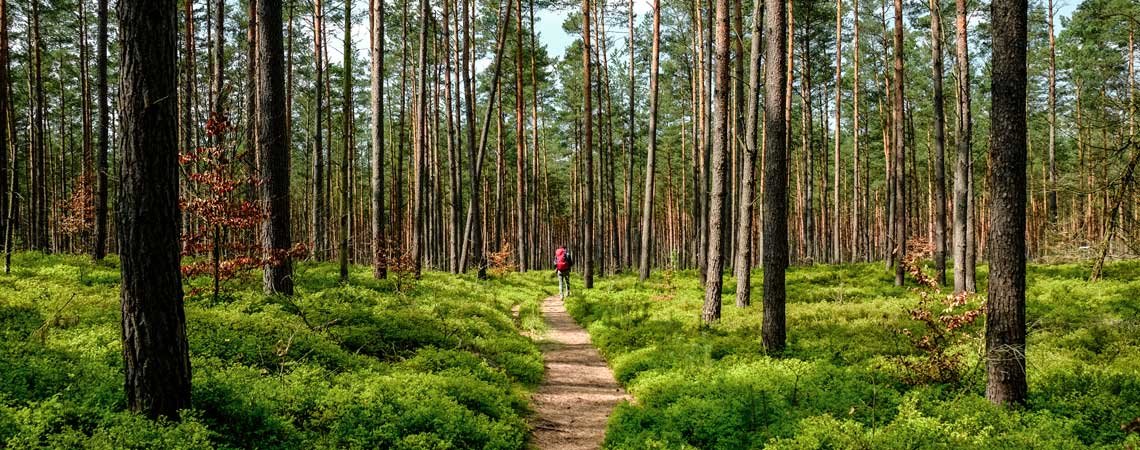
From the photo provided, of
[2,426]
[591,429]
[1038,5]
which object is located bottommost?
[591,429]

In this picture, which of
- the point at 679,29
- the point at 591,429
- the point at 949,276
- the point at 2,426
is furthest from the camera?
the point at 679,29

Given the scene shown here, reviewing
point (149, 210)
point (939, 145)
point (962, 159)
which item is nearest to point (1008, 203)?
point (149, 210)

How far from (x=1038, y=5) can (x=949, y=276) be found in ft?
65.6

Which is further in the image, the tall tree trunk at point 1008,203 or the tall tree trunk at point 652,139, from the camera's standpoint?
the tall tree trunk at point 652,139

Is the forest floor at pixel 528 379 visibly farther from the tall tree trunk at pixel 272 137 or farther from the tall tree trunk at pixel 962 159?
the tall tree trunk at pixel 962 159

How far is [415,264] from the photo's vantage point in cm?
1817

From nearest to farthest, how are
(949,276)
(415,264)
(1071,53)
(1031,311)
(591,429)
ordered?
(591,429)
(1031,311)
(415,264)
(949,276)
(1071,53)

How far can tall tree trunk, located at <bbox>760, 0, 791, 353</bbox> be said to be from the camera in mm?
8609

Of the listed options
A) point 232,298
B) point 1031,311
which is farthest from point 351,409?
point 1031,311

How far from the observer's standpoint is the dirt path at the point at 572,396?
6.62 m

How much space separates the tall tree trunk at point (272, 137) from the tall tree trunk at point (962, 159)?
16.2m

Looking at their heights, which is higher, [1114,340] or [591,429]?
[1114,340]

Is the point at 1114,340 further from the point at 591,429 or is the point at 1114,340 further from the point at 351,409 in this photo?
the point at 351,409

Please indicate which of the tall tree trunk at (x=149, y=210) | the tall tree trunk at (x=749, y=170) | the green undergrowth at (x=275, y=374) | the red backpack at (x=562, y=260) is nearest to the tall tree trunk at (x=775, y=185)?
the tall tree trunk at (x=749, y=170)
